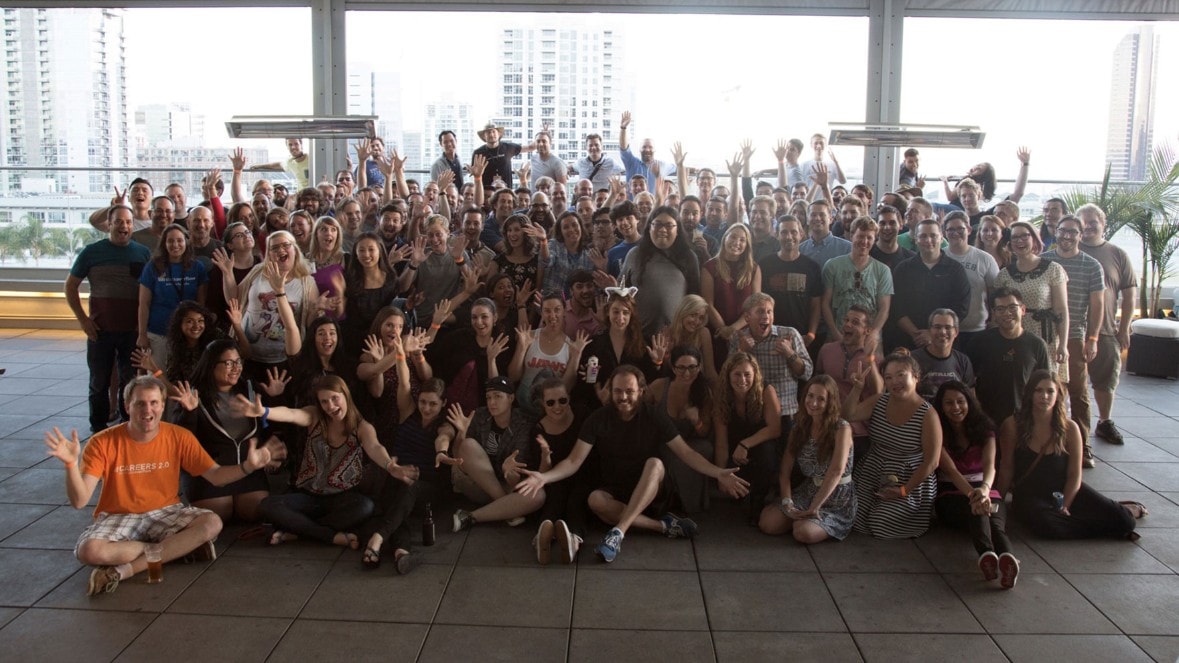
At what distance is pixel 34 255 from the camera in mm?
12492

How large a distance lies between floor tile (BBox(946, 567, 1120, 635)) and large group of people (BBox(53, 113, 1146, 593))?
0.15m

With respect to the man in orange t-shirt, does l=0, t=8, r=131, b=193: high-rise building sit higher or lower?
higher

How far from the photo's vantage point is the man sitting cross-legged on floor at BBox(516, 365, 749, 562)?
5.00 metres

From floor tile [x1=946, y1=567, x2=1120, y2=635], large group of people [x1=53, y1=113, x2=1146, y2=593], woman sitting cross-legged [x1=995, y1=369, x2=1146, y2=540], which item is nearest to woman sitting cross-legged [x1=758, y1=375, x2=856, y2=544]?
large group of people [x1=53, y1=113, x2=1146, y2=593]

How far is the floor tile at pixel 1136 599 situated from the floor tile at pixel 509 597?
2508 millimetres

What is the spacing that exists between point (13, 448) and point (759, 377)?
542cm

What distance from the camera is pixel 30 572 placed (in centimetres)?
450

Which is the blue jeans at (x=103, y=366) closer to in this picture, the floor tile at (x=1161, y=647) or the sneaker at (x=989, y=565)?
the sneaker at (x=989, y=565)

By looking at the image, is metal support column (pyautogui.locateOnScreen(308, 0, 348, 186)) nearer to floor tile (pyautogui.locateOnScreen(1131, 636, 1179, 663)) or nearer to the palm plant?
the palm plant

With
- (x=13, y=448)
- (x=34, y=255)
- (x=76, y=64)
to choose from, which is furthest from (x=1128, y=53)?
(x=34, y=255)

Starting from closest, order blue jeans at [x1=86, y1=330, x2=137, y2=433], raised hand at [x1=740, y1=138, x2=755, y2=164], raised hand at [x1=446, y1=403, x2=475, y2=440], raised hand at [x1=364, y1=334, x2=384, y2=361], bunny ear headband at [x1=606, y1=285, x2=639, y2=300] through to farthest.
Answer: raised hand at [x1=446, y1=403, x2=475, y2=440], raised hand at [x1=364, y1=334, x2=384, y2=361], bunny ear headband at [x1=606, y1=285, x2=639, y2=300], blue jeans at [x1=86, y1=330, x2=137, y2=433], raised hand at [x1=740, y1=138, x2=755, y2=164]

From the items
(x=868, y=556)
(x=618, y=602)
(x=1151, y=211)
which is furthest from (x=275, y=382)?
(x=1151, y=211)

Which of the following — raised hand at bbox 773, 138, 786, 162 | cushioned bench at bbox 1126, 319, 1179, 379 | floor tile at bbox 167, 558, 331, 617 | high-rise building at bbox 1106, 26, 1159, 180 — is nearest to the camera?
floor tile at bbox 167, 558, 331, 617

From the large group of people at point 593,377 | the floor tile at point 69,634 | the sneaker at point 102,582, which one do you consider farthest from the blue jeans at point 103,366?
the floor tile at point 69,634
